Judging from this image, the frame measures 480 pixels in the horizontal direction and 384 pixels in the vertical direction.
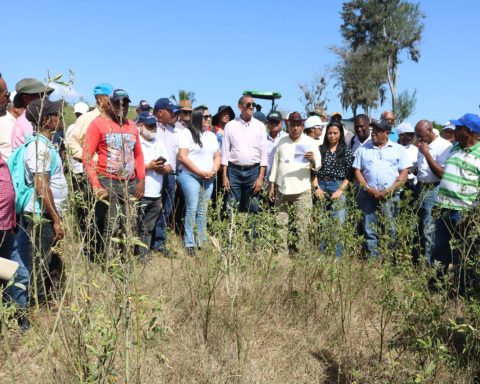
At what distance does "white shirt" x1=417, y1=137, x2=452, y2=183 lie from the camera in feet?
19.3

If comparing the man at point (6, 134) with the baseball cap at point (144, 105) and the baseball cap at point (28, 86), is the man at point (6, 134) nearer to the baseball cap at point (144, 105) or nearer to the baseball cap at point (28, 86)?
the baseball cap at point (28, 86)

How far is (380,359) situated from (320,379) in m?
0.40

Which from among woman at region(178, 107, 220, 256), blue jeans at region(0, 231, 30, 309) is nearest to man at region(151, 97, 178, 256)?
woman at region(178, 107, 220, 256)

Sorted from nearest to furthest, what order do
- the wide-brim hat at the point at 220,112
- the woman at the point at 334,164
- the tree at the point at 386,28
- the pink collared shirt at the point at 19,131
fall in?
the pink collared shirt at the point at 19,131
the woman at the point at 334,164
the wide-brim hat at the point at 220,112
the tree at the point at 386,28

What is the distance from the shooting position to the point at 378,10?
121 ft

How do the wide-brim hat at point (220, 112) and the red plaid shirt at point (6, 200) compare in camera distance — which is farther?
the wide-brim hat at point (220, 112)

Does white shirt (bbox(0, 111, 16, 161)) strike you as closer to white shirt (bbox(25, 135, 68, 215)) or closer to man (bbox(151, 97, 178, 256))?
white shirt (bbox(25, 135, 68, 215))

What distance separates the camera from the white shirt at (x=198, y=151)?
586cm

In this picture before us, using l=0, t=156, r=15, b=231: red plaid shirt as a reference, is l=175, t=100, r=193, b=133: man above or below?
above

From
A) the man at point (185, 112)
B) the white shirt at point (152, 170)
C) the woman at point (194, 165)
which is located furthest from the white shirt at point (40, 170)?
the man at point (185, 112)

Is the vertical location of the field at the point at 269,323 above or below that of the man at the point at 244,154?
below

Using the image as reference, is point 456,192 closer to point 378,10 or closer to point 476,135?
point 476,135

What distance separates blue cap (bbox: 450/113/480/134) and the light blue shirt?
145 centimetres

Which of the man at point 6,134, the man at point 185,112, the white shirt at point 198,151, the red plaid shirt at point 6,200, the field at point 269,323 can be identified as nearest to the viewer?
the field at point 269,323
